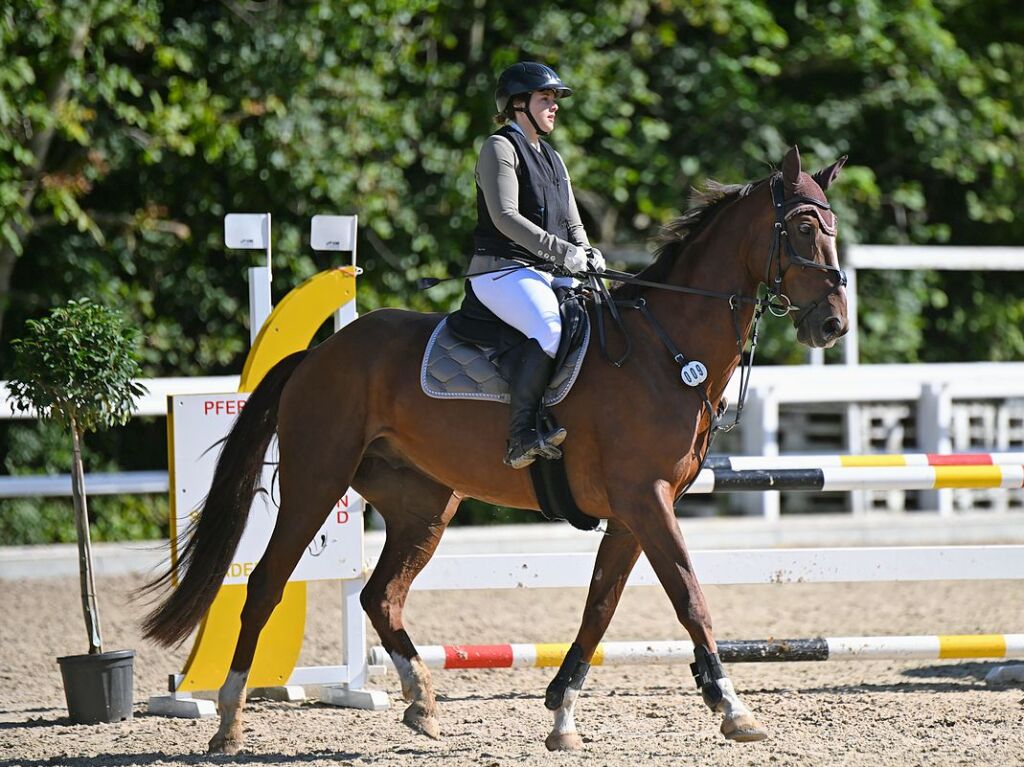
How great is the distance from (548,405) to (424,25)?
27.4 feet

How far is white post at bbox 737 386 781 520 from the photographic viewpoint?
1124cm

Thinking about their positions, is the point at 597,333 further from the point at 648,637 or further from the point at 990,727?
the point at 648,637

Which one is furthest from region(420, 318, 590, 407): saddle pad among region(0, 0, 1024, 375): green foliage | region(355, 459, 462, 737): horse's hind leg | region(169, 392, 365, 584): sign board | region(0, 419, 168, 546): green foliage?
region(0, 419, 168, 546): green foliage

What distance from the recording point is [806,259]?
481cm

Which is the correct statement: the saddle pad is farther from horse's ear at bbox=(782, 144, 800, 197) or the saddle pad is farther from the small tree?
the small tree

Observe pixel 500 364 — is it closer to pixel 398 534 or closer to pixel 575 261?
pixel 575 261

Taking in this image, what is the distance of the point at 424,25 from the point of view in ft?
41.3

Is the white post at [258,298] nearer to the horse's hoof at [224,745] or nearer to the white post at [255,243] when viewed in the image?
the white post at [255,243]

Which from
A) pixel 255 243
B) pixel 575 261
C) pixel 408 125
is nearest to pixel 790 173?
pixel 575 261

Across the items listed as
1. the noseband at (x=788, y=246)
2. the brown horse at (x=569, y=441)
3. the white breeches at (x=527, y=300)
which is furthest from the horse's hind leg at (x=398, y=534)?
the noseband at (x=788, y=246)

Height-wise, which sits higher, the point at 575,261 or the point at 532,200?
the point at 532,200

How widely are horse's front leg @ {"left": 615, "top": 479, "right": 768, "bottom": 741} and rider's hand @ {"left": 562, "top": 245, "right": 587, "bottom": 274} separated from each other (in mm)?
909

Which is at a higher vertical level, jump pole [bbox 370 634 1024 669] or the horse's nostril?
the horse's nostril

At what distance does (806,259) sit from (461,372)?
141cm
